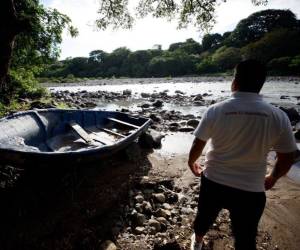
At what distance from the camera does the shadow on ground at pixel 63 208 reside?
4020 mm

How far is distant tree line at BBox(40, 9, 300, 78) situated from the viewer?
7231 cm

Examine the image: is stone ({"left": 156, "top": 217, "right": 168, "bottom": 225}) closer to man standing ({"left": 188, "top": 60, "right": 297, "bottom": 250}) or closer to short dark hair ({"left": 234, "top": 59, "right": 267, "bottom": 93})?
man standing ({"left": 188, "top": 60, "right": 297, "bottom": 250})

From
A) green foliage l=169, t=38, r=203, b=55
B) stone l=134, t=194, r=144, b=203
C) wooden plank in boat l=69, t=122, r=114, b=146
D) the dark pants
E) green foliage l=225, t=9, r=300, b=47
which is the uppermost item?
green foliage l=225, t=9, r=300, b=47

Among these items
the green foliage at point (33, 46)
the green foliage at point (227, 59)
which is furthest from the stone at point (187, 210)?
Result: the green foliage at point (227, 59)

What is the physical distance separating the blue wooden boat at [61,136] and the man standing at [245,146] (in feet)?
8.87

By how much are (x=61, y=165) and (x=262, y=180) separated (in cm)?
321

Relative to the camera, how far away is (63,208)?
4820mm

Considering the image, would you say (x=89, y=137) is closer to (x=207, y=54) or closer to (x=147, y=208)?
(x=147, y=208)

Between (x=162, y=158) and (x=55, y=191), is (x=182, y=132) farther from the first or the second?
(x=55, y=191)

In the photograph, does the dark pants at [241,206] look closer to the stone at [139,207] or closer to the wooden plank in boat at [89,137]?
the stone at [139,207]

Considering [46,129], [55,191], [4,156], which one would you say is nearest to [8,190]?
[55,191]

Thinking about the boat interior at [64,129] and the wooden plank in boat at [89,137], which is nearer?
the boat interior at [64,129]

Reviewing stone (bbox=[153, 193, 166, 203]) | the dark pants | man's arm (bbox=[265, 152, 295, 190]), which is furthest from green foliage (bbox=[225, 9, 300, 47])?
the dark pants

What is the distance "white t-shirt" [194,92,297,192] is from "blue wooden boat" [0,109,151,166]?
9.04 ft
